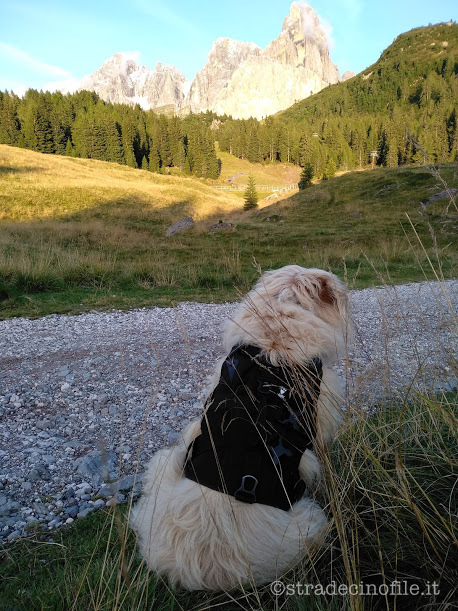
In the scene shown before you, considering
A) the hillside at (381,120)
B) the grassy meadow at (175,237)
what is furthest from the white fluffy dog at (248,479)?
the hillside at (381,120)

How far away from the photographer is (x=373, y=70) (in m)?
177

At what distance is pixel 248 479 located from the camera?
1852mm

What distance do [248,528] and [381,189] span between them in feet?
154

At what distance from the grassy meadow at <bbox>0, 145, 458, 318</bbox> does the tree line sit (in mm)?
18567

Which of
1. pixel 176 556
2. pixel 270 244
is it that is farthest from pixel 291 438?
pixel 270 244

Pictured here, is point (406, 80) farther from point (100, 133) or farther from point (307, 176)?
point (100, 133)

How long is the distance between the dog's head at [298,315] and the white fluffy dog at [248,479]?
0.01m

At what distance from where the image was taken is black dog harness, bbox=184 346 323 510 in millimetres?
1860

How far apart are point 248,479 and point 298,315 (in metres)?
1.09

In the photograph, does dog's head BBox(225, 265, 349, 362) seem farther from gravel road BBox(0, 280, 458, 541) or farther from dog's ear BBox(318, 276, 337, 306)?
gravel road BBox(0, 280, 458, 541)

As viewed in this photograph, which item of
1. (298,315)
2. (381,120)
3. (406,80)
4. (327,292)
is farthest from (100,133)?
(406,80)

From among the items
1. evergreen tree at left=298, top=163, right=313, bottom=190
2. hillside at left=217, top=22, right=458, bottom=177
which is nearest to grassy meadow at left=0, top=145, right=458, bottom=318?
hillside at left=217, top=22, right=458, bottom=177

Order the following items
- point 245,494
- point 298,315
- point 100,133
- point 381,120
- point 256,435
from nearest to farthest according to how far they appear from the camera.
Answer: point 245,494 < point 256,435 < point 298,315 < point 100,133 < point 381,120

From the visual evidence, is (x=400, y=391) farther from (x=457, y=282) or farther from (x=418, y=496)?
(x=457, y=282)
